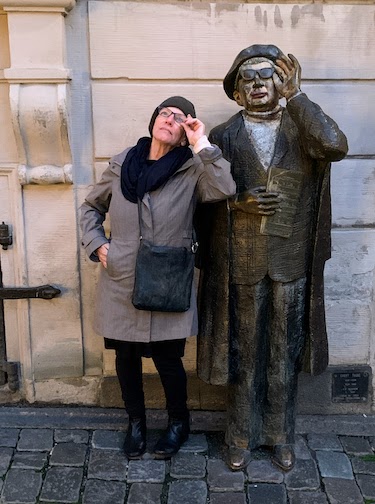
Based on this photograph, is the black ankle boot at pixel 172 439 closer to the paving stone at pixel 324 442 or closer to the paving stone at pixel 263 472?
the paving stone at pixel 263 472

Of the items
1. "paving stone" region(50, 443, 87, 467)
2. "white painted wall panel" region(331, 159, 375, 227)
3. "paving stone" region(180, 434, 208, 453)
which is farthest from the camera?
"white painted wall panel" region(331, 159, 375, 227)

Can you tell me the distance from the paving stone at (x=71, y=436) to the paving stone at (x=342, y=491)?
4.16 feet

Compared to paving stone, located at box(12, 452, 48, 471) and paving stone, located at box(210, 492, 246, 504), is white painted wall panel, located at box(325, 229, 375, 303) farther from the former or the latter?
paving stone, located at box(12, 452, 48, 471)

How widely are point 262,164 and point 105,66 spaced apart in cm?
106

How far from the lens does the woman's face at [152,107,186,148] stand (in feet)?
9.36

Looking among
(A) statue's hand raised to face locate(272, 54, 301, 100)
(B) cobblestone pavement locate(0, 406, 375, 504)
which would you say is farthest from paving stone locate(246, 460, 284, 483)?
(A) statue's hand raised to face locate(272, 54, 301, 100)

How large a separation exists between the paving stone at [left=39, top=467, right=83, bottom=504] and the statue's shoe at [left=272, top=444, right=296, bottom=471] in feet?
3.16

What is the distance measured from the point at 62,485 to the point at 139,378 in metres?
0.61

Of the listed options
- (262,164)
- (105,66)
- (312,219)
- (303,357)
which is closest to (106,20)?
(105,66)

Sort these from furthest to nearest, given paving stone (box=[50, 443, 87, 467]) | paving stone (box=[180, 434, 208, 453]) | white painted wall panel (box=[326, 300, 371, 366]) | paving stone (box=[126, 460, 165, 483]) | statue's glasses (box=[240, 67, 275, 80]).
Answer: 1. white painted wall panel (box=[326, 300, 371, 366])
2. paving stone (box=[180, 434, 208, 453])
3. paving stone (box=[50, 443, 87, 467])
4. paving stone (box=[126, 460, 165, 483])
5. statue's glasses (box=[240, 67, 275, 80])

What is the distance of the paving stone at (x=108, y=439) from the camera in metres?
3.38

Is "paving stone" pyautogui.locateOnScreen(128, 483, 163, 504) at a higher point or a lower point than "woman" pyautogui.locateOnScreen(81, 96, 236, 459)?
lower

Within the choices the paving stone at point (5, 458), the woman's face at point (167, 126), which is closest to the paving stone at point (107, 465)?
the paving stone at point (5, 458)

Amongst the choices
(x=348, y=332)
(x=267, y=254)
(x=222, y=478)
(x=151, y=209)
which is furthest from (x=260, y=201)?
(x=222, y=478)
